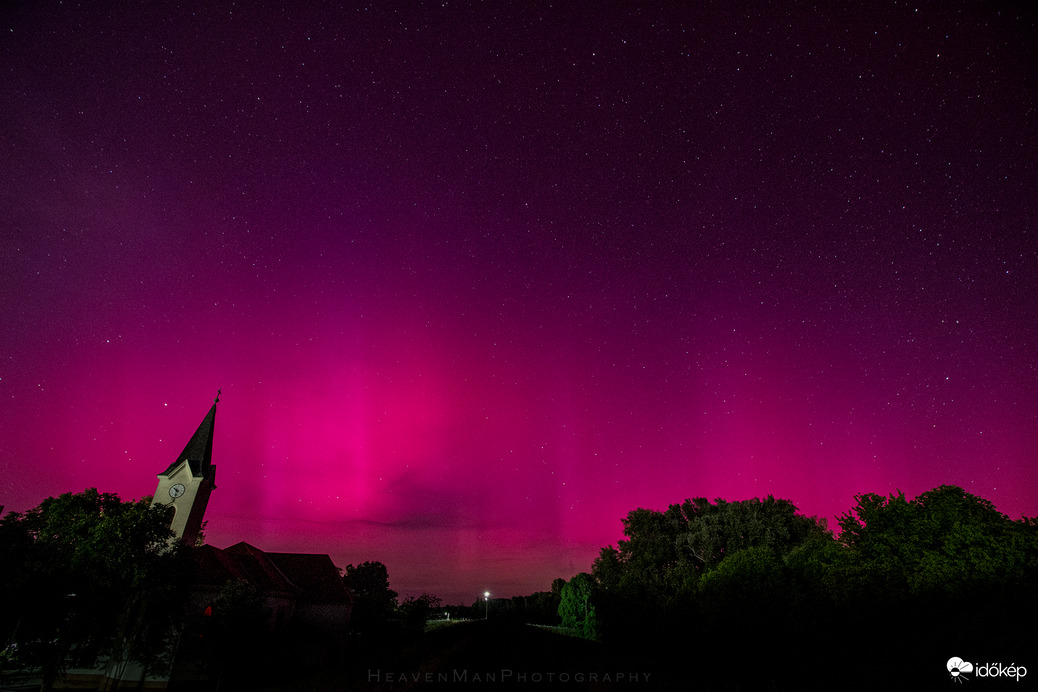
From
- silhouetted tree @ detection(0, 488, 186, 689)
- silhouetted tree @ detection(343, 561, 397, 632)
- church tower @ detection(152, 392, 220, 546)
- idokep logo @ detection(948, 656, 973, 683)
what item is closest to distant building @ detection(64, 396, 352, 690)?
church tower @ detection(152, 392, 220, 546)

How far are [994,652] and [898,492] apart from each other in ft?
52.4

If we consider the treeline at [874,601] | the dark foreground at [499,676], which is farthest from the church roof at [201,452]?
the treeline at [874,601]

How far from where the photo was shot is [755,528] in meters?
59.9

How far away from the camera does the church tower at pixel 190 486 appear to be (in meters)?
44.5

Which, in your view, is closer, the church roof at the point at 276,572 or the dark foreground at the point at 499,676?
the dark foreground at the point at 499,676

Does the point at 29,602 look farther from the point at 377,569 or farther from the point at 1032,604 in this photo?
the point at 377,569

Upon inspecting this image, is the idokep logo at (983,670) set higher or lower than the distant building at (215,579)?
lower

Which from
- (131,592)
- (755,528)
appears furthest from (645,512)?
(131,592)

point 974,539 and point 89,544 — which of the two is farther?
point 974,539

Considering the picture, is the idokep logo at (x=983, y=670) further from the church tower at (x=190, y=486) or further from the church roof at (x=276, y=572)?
the church tower at (x=190, y=486)

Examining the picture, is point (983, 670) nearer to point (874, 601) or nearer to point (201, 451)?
point (874, 601)

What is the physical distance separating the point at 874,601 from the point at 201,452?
57.5m

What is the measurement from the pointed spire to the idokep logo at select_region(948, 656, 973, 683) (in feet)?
183

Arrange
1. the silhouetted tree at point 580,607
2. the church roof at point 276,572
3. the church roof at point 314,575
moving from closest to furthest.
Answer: the church roof at point 276,572 → the church roof at point 314,575 → the silhouetted tree at point 580,607
